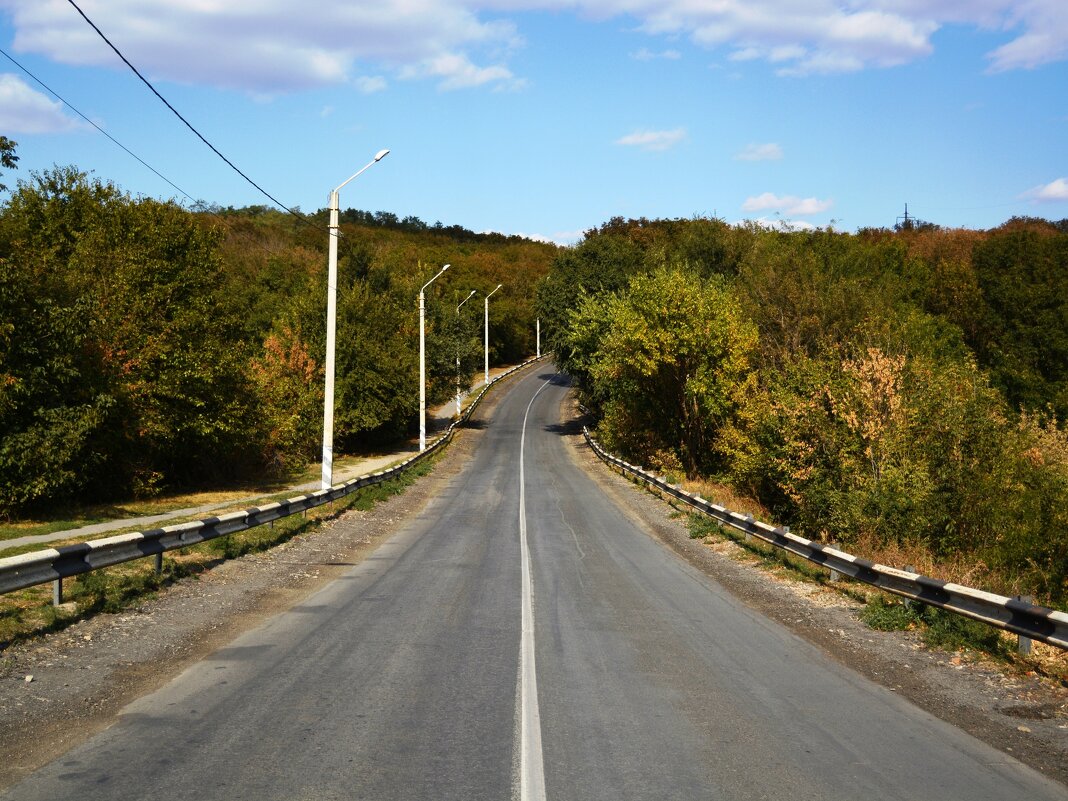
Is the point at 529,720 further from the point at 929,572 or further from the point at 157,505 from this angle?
the point at 157,505

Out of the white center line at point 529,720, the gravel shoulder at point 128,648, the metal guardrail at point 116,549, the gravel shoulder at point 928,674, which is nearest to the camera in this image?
the white center line at point 529,720

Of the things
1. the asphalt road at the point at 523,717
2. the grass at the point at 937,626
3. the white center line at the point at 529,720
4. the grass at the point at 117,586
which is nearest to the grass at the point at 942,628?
the grass at the point at 937,626

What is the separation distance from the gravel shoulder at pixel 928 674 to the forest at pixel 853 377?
2191 mm

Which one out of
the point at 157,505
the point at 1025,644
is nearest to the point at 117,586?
the point at 1025,644

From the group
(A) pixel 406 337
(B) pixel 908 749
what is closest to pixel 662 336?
(A) pixel 406 337

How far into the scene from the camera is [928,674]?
348 inches

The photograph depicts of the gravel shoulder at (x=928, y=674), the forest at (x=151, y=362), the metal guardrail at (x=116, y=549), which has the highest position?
the forest at (x=151, y=362)

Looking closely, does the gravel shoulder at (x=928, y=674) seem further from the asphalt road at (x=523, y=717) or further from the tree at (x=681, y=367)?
the tree at (x=681, y=367)

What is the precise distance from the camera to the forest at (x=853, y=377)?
1888cm

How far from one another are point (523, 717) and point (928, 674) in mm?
4383

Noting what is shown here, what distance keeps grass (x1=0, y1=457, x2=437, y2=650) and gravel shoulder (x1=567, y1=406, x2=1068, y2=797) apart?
815 cm

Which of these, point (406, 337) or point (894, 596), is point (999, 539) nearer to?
point (894, 596)

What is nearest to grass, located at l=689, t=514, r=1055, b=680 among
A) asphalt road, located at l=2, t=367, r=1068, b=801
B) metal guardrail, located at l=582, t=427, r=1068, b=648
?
metal guardrail, located at l=582, t=427, r=1068, b=648

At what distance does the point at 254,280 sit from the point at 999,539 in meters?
70.9
